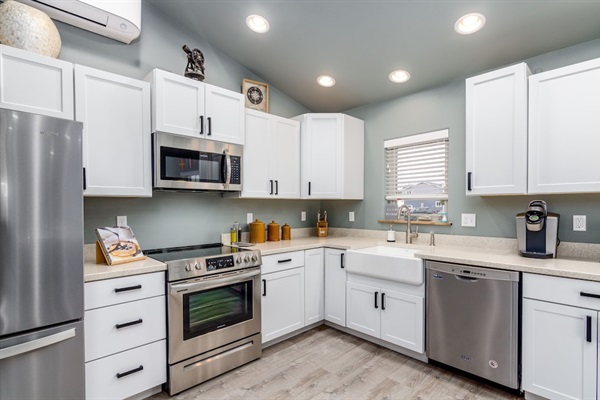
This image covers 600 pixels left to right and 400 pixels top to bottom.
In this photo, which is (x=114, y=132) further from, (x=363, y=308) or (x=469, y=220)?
(x=469, y=220)

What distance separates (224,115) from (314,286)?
6.02 ft

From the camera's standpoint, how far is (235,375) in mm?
2299

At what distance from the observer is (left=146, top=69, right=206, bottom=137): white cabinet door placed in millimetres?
2301

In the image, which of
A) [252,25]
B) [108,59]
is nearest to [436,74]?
[252,25]

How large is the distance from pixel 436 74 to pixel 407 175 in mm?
1017

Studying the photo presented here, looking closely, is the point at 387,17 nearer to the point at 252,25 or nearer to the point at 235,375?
the point at 252,25

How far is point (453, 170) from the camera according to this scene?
289 cm

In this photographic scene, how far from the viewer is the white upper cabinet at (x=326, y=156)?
10.9 feet

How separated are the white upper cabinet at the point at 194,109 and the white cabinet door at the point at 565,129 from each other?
2320 mm

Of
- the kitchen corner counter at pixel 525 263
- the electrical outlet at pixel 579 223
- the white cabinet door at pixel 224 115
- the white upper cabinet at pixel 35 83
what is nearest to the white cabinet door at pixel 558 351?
the kitchen corner counter at pixel 525 263

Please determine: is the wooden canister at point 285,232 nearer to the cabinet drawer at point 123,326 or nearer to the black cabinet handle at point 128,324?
the cabinet drawer at point 123,326

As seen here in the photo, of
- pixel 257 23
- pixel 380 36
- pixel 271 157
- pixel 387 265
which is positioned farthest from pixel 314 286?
pixel 257 23

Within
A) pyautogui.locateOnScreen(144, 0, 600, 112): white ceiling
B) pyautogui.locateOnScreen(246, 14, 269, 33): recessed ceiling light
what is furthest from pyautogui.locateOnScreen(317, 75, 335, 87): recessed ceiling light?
pyautogui.locateOnScreen(246, 14, 269, 33): recessed ceiling light

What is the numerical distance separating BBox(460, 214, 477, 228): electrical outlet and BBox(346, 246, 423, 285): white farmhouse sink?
540 millimetres
